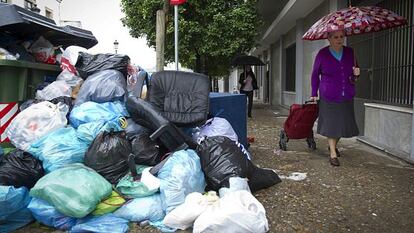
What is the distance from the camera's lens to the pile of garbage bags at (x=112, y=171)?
2975 millimetres

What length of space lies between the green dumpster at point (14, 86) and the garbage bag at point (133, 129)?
1205 mm

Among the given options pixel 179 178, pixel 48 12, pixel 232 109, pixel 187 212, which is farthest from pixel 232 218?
pixel 48 12

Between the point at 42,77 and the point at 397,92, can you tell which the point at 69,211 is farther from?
the point at 397,92

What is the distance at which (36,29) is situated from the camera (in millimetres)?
4750

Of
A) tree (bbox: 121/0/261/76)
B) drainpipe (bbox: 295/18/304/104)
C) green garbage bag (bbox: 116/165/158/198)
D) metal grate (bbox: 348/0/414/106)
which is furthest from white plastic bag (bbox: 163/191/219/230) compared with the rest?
tree (bbox: 121/0/261/76)

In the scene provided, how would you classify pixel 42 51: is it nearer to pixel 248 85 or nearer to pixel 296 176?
pixel 296 176

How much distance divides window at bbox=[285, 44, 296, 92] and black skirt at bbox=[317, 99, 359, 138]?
9.63 metres

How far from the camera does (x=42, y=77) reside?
15.6 feet

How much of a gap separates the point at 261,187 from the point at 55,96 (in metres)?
2.54

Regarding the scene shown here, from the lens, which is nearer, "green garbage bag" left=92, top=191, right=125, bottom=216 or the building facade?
"green garbage bag" left=92, top=191, right=125, bottom=216

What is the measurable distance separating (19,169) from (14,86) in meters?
1.20

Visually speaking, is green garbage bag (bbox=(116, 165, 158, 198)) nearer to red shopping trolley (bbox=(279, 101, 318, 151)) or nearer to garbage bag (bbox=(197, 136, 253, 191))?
garbage bag (bbox=(197, 136, 253, 191))

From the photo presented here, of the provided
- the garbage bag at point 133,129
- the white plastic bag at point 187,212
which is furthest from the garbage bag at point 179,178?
the garbage bag at point 133,129

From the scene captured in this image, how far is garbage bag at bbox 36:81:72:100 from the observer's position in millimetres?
4445
